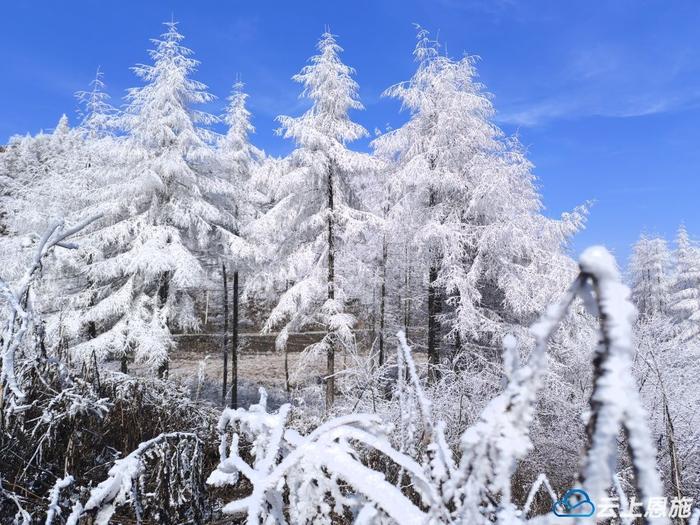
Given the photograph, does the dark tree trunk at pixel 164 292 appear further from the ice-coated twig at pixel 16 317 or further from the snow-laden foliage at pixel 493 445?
the snow-laden foliage at pixel 493 445

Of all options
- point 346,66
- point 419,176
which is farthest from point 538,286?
point 346,66

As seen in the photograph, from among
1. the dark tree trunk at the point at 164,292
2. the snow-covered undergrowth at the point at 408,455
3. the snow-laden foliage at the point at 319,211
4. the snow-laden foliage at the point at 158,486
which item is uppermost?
the snow-laden foliage at the point at 319,211

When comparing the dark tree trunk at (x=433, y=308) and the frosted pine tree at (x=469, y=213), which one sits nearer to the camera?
the frosted pine tree at (x=469, y=213)

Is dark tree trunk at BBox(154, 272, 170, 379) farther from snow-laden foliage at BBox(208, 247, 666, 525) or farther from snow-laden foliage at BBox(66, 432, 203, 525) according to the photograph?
snow-laden foliage at BBox(208, 247, 666, 525)

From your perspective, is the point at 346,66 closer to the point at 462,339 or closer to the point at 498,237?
the point at 498,237

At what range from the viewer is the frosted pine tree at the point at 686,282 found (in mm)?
32344

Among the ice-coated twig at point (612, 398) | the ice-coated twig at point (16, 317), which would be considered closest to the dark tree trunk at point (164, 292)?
the ice-coated twig at point (16, 317)

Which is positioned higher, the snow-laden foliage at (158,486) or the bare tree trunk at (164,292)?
the bare tree trunk at (164,292)

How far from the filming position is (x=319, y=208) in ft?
47.7

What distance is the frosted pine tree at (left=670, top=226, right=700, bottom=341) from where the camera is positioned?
106 ft

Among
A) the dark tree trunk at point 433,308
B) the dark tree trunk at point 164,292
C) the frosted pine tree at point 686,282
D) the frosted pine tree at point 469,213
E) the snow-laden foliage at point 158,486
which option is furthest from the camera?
the frosted pine tree at point 686,282

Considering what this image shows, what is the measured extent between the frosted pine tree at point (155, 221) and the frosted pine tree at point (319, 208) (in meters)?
2.22

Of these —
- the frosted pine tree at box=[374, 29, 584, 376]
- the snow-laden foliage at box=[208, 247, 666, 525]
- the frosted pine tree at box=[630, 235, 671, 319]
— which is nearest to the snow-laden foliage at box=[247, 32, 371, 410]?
the frosted pine tree at box=[374, 29, 584, 376]

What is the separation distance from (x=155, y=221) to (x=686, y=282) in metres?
37.6
